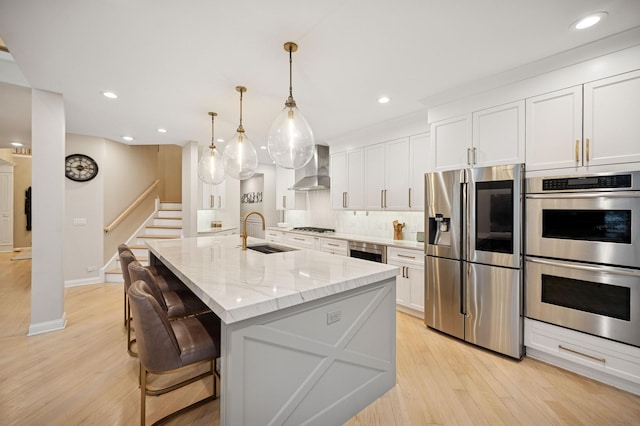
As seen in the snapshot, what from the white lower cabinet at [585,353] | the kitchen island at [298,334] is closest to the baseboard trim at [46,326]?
the kitchen island at [298,334]

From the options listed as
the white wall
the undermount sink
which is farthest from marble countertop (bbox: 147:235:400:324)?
the white wall

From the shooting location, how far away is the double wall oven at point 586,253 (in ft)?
6.29

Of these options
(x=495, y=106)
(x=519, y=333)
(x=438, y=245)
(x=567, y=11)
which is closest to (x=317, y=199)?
(x=438, y=245)

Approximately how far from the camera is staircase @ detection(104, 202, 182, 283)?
490 centimetres

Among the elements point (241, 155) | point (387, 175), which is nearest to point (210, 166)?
point (241, 155)

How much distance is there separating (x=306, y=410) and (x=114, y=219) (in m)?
5.57

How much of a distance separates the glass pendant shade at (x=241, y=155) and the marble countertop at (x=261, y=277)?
0.89 meters

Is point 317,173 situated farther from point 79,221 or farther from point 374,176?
point 79,221

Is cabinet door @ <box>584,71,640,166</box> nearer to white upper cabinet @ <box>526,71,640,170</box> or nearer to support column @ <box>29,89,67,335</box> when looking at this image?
white upper cabinet @ <box>526,71,640,170</box>

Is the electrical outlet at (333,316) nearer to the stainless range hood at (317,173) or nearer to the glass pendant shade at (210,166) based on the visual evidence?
the glass pendant shade at (210,166)

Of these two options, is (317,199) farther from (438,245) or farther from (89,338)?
(89,338)

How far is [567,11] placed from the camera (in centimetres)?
Answer: 172

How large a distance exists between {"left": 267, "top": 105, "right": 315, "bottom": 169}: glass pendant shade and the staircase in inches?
166

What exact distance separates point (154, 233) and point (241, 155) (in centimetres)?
432
